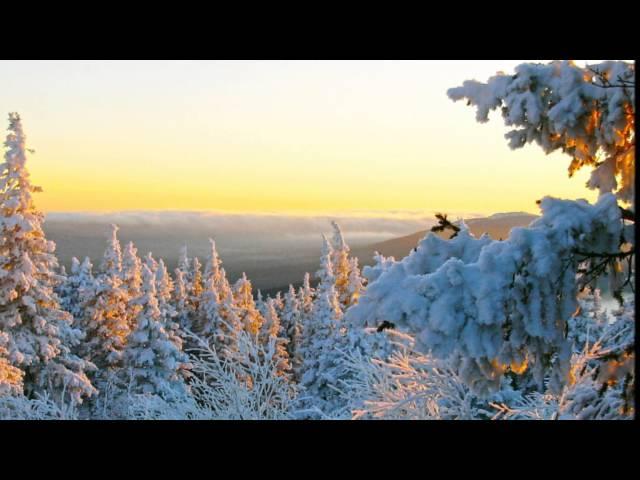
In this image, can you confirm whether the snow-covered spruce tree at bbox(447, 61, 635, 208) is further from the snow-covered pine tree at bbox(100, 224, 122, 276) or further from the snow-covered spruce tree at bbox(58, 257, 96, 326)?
the snow-covered spruce tree at bbox(58, 257, 96, 326)

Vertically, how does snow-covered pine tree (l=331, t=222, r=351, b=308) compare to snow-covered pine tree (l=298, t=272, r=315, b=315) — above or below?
above

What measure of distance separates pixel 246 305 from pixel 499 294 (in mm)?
39569

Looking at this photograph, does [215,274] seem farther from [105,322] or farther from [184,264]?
[105,322]

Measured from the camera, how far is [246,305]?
4278 centimetres

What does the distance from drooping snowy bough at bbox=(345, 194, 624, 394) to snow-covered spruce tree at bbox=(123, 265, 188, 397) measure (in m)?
26.5

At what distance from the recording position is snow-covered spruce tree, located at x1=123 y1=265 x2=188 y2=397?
29.6 meters

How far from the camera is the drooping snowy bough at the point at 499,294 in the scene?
148 inches

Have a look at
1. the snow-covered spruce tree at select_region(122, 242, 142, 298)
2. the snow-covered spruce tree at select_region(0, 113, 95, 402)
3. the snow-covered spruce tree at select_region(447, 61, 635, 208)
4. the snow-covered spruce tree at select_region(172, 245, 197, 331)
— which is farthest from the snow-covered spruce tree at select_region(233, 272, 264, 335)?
the snow-covered spruce tree at select_region(447, 61, 635, 208)

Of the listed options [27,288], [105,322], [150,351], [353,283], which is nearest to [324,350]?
[353,283]

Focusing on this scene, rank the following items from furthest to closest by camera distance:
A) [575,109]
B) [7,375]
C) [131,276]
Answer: [131,276]
[7,375]
[575,109]
